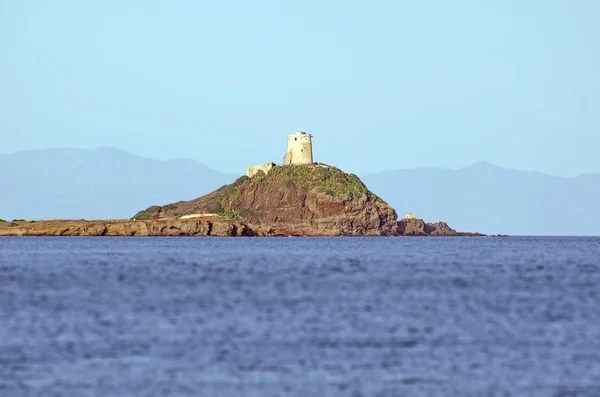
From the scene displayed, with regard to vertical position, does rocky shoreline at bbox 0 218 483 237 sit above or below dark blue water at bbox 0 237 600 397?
above

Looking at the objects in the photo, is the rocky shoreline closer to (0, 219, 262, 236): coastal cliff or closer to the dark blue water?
(0, 219, 262, 236): coastal cliff

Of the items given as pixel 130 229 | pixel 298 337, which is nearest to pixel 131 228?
pixel 130 229

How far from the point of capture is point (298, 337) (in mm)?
30594

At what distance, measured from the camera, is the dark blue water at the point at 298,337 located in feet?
75.7

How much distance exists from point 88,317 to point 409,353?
13.3 meters

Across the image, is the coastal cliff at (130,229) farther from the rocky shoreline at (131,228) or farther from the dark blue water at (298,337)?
the dark blue water at (298,337)

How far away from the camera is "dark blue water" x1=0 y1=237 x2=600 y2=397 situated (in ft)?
75.7

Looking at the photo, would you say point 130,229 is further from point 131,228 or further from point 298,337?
point 298,337

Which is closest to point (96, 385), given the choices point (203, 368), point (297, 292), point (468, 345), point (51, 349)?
point (203, 368)

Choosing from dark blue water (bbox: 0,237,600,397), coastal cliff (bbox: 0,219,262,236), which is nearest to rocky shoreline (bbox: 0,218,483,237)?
coastal cliff (bbox: 0,219,262,236)

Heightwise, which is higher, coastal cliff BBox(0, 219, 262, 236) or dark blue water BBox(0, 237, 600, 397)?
coastal cliff BBox(0, 219, 262, 236)

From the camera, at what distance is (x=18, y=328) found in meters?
32.7

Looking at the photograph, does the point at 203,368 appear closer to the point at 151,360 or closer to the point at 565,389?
the point at 151,360

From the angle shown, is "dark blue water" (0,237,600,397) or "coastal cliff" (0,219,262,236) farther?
"coastal cliff" (0,219,262,236)
